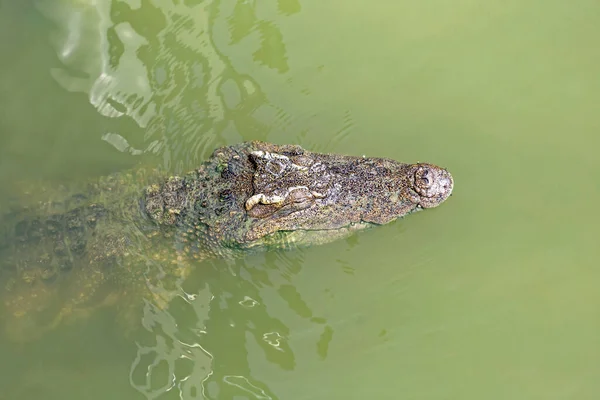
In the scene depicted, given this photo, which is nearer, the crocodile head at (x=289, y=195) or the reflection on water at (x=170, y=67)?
the crocodile head at (x=289, y=195)

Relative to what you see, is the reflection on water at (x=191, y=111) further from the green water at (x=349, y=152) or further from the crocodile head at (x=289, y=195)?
the crocodile head at (x=289, y=195)

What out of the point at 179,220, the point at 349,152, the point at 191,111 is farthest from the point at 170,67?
the point at 349,152

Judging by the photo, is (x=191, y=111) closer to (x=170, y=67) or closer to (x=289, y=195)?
(x=170, y=67)

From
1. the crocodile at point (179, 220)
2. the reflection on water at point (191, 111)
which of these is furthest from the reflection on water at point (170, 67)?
the crocodile at point (179, 220)

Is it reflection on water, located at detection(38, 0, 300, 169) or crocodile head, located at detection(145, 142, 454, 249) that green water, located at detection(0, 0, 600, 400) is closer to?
reflection on water, located at detection(38, 0, 300, 169)

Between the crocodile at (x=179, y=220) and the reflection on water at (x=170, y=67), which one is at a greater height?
the reflection on water at (x=170, y=67)

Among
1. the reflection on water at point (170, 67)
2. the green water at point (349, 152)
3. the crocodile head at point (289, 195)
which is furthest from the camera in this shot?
the reflection on water at point (170, 67)

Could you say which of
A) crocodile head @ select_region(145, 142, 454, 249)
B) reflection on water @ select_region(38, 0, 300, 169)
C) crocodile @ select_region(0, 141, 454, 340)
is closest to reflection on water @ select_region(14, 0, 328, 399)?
reflection on water @ select_region(38, 0, 300, 169)
